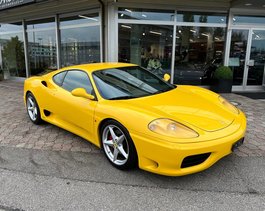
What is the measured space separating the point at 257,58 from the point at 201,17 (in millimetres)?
2594

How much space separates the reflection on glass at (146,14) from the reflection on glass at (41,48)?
3466 millimetres

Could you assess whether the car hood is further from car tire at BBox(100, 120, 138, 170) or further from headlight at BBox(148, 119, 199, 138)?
car tire at BBox(100, 120, 138, 170)

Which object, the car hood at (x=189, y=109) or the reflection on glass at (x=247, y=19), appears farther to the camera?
the reflection on glass at (x=247, y=19)

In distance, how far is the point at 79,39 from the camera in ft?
29.7

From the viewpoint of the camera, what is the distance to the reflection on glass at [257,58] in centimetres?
859

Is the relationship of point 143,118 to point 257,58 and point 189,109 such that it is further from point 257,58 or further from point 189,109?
point 257,58

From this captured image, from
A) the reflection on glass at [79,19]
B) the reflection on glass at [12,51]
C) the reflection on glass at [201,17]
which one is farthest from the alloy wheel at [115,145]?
the reflection on glass at [12,51]

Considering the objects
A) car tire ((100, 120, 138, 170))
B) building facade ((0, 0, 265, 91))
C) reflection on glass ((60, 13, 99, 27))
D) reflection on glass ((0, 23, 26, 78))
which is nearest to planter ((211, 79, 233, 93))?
building facade ((0, 0, 265, 91))

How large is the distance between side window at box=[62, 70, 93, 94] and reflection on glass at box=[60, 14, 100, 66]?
4.56m

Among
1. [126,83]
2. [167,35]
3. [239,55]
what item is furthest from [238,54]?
[126,83]

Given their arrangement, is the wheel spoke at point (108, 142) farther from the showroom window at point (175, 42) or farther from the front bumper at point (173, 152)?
A: the showroom window at point (175, 42)

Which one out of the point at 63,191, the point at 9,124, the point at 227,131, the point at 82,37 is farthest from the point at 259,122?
the point at 82,37

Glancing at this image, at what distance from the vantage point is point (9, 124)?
4922 millimetres

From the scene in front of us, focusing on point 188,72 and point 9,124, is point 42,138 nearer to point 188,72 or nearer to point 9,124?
point 9,124
